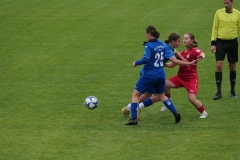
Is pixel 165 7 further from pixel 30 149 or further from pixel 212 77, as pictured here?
pixel 30 149

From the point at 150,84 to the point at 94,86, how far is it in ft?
12.0

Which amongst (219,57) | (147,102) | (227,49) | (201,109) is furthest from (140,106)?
(227,49)

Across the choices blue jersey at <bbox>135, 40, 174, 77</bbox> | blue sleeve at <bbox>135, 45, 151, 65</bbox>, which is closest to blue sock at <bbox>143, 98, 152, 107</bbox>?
blue jersey at <bbox>135, 40, 174, 77</bbox>

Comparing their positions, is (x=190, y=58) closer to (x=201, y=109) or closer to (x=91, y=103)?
(x=201, y=109)

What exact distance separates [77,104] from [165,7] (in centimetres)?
1187

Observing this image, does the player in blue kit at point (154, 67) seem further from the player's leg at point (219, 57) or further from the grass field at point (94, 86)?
the player's leg at point (219, 57)

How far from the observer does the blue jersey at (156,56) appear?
11273 mm

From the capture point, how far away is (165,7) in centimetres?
2434

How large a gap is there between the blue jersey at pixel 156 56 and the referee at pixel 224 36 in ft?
8.38

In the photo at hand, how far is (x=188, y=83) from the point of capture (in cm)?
1235

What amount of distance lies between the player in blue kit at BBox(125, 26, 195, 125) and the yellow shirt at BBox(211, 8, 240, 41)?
247 cm

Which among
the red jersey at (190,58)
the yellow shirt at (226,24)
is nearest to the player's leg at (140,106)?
the red jersey at (190,58)

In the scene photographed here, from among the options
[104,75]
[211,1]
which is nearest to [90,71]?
[104,75]

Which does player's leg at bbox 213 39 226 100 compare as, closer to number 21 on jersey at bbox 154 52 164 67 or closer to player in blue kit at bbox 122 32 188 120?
player in blue kit at bbox 122 32 188 120
